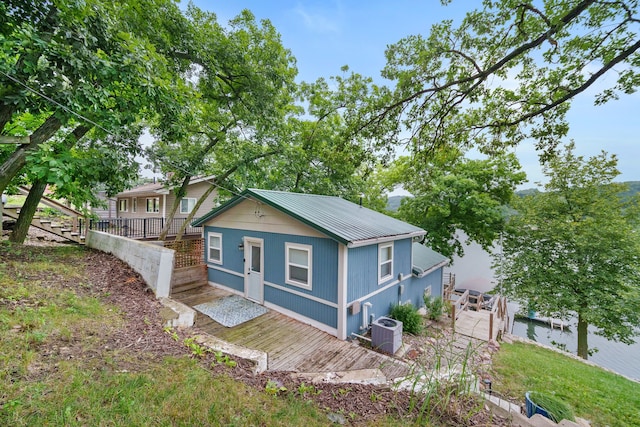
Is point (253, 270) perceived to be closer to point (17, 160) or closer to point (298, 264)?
point (298, 264)

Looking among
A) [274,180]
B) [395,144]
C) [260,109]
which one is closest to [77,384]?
[395,144]

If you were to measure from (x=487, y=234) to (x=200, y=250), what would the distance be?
15115 millimetres

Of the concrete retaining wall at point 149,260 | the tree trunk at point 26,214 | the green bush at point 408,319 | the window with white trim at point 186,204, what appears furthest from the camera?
the window with white trim at point 186,204

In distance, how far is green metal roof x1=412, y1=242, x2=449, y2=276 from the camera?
9.48 metres

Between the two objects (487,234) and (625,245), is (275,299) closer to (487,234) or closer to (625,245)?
(487,234)

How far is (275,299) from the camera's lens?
24.4 feet

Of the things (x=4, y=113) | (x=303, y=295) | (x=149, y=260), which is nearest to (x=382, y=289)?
(x=303, y=295)

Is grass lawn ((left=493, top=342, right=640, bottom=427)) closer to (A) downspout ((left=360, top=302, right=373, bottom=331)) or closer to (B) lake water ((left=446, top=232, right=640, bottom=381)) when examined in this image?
(A) downspout ((left=360, top=302, right=373, bottom=331))

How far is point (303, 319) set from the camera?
681 cm

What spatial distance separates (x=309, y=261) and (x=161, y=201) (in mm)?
15646

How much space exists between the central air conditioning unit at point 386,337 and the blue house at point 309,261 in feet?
1.64

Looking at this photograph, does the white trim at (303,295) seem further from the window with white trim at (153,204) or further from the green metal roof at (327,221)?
the window with white trim at (153,204)

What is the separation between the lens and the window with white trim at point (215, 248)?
9.09m

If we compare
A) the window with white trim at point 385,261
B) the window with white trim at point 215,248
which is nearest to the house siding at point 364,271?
the window with white trim at point 385,261
